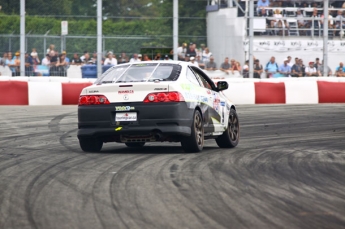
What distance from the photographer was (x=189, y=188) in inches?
327

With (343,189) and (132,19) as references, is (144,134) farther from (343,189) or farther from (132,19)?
(132,19)

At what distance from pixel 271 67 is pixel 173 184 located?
1866 centimetres

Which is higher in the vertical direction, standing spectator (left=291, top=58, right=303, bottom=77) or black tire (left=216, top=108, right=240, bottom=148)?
standing spectator (left=291, top=58, right=303, bottom=77)

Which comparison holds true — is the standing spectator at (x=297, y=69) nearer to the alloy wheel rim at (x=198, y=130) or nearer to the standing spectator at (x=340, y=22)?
the standing spectator at (x=340, y=22)

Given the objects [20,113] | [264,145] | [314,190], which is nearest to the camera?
[314,190]

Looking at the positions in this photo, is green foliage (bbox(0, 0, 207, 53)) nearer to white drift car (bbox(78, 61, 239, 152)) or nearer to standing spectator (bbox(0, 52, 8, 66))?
standing spectator (bbox(0, 52, 8, 66))

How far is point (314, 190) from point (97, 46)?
17.6 metres

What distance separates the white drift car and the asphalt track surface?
26cm

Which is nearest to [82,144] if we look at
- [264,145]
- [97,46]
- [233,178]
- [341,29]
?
[264,145]

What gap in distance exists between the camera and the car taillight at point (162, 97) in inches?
457

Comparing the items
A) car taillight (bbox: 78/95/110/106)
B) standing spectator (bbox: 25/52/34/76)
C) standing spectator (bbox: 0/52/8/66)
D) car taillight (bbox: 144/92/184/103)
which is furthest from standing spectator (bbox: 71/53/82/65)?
car taillight (bbox: 144/92/184/103)

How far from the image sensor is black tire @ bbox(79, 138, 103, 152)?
1226 centimetres

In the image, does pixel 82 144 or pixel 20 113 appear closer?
pixel 82 144

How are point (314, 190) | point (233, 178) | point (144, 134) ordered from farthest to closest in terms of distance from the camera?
point (144, 134) → point (233, 178) → point (314, 190)
